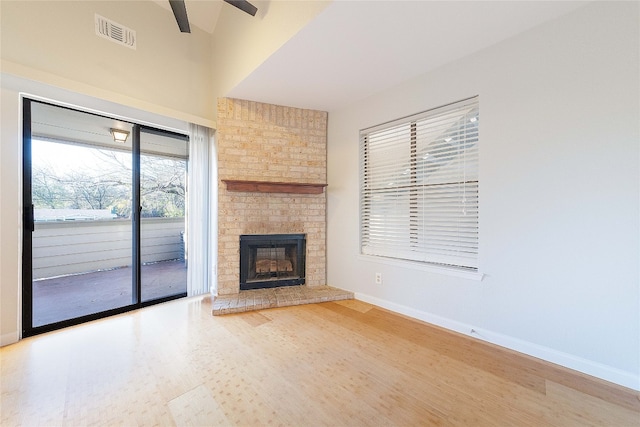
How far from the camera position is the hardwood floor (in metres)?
1.34

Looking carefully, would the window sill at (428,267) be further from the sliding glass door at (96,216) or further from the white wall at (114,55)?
the white wall at (114,55)

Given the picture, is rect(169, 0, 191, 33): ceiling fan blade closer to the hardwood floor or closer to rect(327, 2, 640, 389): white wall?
rect(327, 2, 640, 389): white wall

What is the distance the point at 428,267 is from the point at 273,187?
6.63ft

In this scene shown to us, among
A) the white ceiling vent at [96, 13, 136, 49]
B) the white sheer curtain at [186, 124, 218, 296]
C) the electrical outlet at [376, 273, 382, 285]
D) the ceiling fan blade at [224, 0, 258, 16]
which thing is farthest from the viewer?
the white sheer curtain at [186, 124, 218, 296]

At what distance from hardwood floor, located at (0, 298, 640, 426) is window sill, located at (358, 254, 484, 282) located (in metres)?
0.55

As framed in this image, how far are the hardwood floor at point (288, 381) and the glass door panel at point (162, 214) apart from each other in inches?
36.4

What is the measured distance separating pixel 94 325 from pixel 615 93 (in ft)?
15.2

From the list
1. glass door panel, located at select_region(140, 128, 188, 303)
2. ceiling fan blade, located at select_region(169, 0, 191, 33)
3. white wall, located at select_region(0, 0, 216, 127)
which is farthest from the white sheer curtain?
ceiling fan blade, located at select_region(169, 0, 191, 33)

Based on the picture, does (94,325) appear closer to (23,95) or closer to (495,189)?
(23,95)

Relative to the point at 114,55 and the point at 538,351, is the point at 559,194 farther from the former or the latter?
the point at 114,55

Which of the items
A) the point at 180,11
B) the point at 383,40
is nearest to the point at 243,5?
the point at 180,11

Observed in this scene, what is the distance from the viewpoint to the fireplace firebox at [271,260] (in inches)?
129

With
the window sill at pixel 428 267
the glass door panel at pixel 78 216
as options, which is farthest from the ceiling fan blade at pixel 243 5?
the window sill at pixel 428 267

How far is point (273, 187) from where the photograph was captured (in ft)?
10.4
